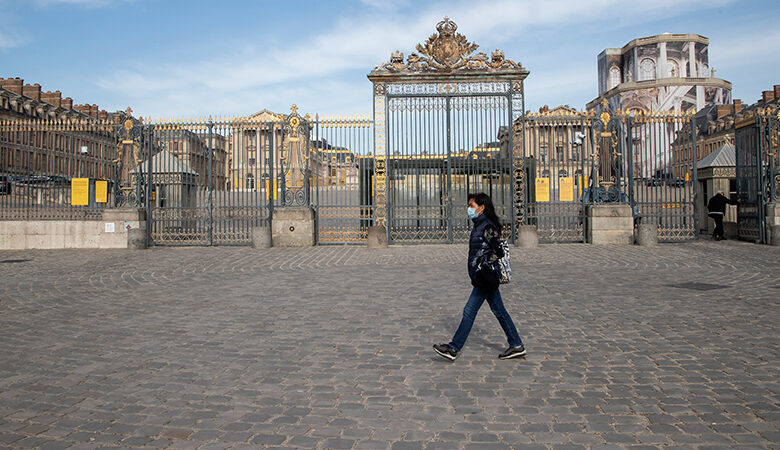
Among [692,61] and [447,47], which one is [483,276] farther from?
[692,61]

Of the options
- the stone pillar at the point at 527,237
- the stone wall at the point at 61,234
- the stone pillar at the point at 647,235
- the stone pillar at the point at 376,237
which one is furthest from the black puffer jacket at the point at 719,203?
the stone wall at the point at 61,234

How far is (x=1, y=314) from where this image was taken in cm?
714

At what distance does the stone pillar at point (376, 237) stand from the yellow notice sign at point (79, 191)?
8.69 meters

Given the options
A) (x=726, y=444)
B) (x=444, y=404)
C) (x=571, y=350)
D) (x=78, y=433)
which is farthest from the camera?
(x=571, y=350)

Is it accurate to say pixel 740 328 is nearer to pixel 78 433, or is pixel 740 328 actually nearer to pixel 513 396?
pixel 513 396

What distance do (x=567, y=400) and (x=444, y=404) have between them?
35.2 inches

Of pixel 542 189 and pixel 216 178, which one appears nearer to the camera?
pixel 542 189

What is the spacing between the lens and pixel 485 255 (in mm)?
4855

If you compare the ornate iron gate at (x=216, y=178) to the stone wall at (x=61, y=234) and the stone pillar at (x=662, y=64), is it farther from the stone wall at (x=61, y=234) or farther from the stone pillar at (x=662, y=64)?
the stone pillar at (x=662, y=64)

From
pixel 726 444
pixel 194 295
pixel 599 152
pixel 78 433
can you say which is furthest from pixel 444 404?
pixel 599 152

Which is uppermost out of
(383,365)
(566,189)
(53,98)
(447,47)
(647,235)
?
(53,98)

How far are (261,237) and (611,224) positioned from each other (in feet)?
34.2

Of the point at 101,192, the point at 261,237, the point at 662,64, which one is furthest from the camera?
the point at 662,64

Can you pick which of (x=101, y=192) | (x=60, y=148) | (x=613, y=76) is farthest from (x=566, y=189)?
(x=613, y=76)
